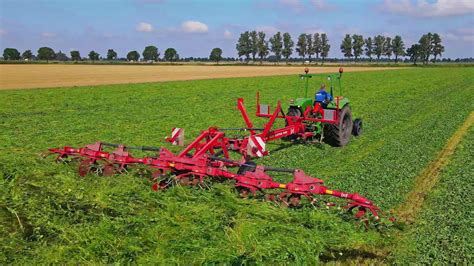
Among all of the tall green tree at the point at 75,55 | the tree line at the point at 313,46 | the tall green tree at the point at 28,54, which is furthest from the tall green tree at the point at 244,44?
the tall green tree at the point at 28,54

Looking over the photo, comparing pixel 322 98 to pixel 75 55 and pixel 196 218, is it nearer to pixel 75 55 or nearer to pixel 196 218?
pixel 196 218

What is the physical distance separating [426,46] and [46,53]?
104 metres

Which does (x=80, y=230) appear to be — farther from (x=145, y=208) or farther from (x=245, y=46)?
(x=245, y=46)

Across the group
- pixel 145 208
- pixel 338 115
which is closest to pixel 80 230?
pixel 145 208

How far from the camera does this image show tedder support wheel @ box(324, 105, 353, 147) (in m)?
10.6

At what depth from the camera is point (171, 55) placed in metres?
133

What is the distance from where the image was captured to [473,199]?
265 inches

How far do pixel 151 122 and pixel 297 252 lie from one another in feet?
36.6

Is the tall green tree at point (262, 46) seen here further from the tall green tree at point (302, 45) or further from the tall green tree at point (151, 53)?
the tall green tree at point (151, 53)

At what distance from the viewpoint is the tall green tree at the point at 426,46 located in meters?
119

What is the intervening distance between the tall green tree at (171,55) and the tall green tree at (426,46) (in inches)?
2831

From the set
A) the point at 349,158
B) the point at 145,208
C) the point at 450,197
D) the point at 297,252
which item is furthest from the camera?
the point at 349,158

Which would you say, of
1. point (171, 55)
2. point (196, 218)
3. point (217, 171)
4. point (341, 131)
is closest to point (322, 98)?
point (341, 131)

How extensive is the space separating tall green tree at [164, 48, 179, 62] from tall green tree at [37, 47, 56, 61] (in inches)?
1284
